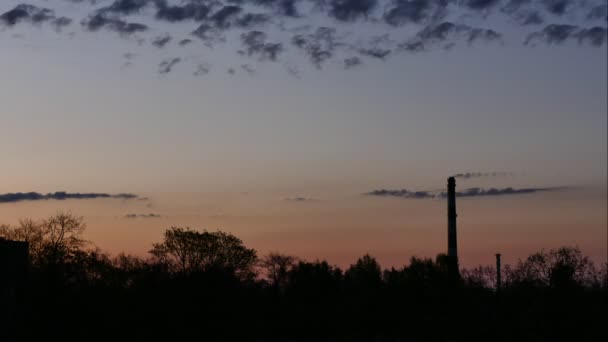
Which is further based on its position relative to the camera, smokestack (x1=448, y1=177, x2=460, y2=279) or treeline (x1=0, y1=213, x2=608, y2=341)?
smokestack (x1=448, y1=177, x2=460, y2=279)

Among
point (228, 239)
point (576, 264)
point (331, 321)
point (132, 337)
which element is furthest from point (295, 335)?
point (228, 239)

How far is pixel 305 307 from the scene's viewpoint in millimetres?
63906

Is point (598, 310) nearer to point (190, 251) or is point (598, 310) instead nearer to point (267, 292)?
point (267, 292)

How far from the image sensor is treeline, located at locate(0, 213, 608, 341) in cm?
4656

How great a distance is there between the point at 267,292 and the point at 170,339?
2424cm

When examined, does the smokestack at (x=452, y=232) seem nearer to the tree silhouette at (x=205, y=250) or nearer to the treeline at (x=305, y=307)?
the treeline at (x=305, y=307)

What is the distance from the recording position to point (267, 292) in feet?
229

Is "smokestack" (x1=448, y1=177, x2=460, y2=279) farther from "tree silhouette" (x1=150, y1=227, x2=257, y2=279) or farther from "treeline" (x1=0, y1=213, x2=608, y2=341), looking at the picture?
"tree silhouette" (x1=150, y1=227, x2=257, y2=279)

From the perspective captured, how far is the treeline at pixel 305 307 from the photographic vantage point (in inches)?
1833

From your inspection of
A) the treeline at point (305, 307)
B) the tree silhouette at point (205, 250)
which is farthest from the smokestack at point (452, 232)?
the tree silhouette at point (205, 250)

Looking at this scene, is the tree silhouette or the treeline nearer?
the treeline

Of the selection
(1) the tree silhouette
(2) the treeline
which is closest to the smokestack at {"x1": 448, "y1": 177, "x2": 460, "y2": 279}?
(2) the treeline

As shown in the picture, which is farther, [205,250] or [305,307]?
[205,250]

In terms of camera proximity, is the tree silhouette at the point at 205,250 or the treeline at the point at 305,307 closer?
the treeline at the point at 305,307
